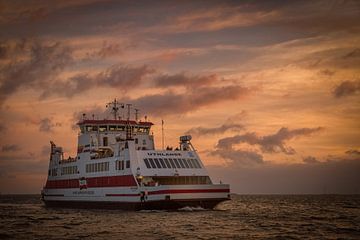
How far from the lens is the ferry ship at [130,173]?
47.1 m

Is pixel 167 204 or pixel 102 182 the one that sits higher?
pixel 102 182

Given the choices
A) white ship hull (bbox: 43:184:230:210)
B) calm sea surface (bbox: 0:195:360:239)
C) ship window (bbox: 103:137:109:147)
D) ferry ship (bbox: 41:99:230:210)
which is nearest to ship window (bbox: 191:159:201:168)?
ferry ship (bbox: 41:99:230:210)

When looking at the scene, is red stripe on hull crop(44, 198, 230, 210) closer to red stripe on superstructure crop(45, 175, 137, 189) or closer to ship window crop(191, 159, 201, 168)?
red stripe on superstructure crop(45, 175, 137, 189)

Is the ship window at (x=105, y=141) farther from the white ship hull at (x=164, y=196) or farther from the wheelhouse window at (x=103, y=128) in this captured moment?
the white ship hull at (x=164, y=196)

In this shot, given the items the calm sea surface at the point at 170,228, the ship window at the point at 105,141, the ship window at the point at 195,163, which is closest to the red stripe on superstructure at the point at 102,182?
the calm sea surface at the point at 170,228

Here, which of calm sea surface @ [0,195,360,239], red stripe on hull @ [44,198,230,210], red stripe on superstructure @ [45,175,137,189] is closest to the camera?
calm sea surface @ [0,195,360,239]

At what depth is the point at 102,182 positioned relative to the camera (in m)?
55.2

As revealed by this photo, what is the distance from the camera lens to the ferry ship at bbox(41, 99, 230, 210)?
47.1 metres

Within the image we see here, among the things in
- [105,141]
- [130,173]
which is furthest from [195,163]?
[105,141]

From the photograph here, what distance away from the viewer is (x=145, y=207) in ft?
158

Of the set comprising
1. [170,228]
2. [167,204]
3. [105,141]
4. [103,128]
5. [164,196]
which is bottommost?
[170,228]

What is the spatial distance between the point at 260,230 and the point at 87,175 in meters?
27.5

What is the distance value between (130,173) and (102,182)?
23.1 ft

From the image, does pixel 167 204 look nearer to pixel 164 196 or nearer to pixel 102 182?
pixel 164 196
